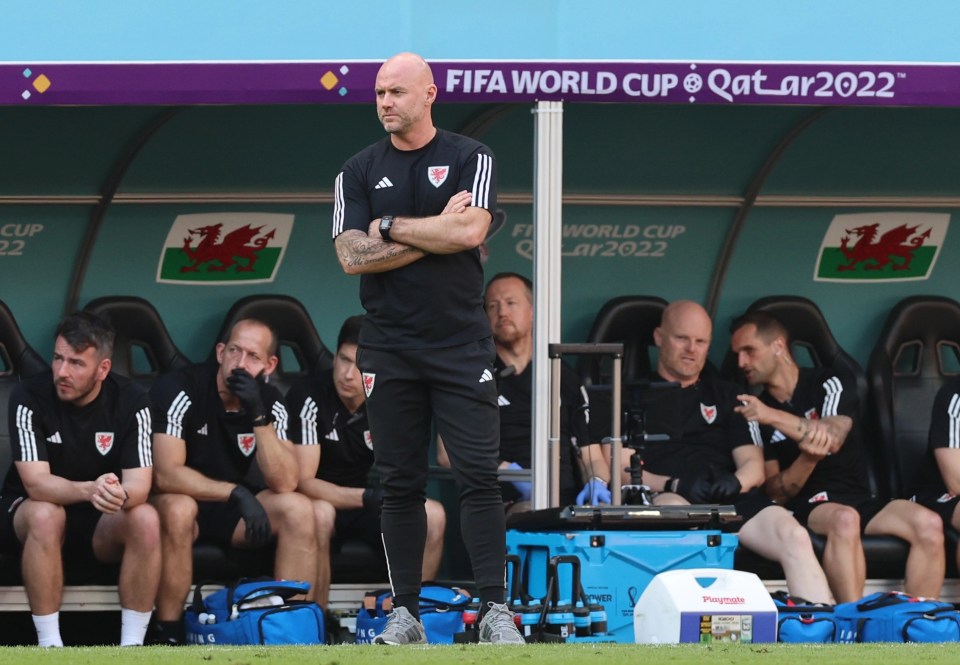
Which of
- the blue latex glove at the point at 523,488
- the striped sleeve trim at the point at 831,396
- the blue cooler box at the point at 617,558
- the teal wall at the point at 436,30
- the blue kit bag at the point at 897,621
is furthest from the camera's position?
the striped sleeve trim at the point at 831,396

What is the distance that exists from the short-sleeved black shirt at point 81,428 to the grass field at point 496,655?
80.4 inches

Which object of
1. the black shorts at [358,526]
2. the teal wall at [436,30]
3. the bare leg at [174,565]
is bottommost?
the bare leg at [174,565]

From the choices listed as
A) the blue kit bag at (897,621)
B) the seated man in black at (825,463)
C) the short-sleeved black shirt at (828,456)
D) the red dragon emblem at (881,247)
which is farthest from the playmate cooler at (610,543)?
the red dragon emblem at (881,247)

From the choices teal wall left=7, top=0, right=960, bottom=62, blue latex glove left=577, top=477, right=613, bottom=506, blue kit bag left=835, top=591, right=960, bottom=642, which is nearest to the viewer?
blue kit bag left=835, top=591, right=960, bottom=642

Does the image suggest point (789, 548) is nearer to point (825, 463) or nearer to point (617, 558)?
point (825, 463)

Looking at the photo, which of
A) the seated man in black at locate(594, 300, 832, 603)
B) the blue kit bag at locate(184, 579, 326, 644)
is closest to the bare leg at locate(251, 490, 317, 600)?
the blue kit bag at locate(184, 579, 326, 644)

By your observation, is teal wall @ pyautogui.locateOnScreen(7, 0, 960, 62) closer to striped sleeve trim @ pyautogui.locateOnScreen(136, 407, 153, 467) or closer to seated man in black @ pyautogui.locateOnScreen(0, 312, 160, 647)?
seated man in black @ pyautogui.locateOnScreen(0, 312, 160, 647)

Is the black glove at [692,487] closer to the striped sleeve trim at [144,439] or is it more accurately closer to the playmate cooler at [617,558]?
the playmate cooler at [617,558]

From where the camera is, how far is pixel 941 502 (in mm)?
7426

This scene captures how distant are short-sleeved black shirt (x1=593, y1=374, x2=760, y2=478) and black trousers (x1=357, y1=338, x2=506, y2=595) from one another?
247 cm

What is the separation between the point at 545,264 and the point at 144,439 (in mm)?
1695

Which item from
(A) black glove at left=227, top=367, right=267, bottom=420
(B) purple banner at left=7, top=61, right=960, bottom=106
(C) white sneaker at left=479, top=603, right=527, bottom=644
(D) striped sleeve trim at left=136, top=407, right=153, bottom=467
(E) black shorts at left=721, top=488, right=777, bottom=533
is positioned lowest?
(C) white sneaker at left=479, top=603, right=527, bottom=644

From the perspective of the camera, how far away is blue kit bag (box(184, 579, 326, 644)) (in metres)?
6.45

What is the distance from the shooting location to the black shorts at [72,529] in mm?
6801
